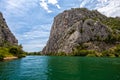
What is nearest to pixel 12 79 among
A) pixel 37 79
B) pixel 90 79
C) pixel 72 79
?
pixel 37 79

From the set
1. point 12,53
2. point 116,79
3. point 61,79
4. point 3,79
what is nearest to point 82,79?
point 61,79

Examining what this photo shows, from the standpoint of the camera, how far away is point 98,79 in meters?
43.9

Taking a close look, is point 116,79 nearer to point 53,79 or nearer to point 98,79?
point 98,79

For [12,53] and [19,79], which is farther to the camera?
[12,53]

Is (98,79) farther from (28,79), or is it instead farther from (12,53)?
(12,53)

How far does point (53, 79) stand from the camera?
4441cm

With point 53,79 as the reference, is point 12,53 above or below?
above

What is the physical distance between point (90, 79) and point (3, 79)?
19.5 metres

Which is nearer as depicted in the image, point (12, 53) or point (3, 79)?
point (3, 79)

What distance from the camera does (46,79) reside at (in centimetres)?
4503

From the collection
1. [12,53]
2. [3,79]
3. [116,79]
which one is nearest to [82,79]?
[116,79]

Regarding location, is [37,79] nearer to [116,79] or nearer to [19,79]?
[19,79]

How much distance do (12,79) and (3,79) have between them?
197 centimetres

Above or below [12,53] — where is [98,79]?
below
